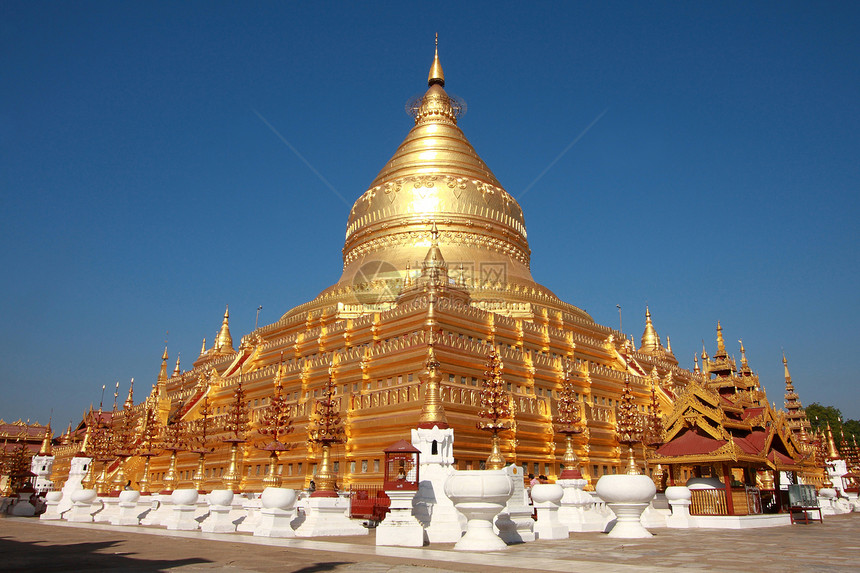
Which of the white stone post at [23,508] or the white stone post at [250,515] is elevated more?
the white stone post at [250,515]

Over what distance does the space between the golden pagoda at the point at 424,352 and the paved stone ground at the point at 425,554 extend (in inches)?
200

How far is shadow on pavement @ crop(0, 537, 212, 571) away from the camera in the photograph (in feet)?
30.0

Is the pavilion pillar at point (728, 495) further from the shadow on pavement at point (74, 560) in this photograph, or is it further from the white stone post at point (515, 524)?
the shadow on pavement at point (74, 560)

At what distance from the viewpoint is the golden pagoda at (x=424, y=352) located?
25031 millimetres

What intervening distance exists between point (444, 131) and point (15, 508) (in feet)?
104

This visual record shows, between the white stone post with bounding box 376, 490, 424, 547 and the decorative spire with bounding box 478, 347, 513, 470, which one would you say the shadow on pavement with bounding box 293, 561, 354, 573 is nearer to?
the white stone post with bounding box 376, 490, 424, 547

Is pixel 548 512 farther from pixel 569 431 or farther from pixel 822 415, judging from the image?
pixel 822 415

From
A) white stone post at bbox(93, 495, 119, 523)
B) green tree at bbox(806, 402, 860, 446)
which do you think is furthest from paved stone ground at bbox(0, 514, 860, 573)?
green tree at bbox(806, 402, 860, 446)

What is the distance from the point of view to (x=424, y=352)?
2509cm

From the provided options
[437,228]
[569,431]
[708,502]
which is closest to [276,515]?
[569,431]

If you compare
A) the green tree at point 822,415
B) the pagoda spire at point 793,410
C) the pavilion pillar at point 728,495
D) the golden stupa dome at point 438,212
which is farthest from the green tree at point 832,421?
the pavilion pillar at point 728,495

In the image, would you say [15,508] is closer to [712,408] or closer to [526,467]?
[526,467]

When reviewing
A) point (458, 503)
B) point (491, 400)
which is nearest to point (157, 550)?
point (458, 503)

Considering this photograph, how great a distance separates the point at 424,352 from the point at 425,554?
13902 mm
